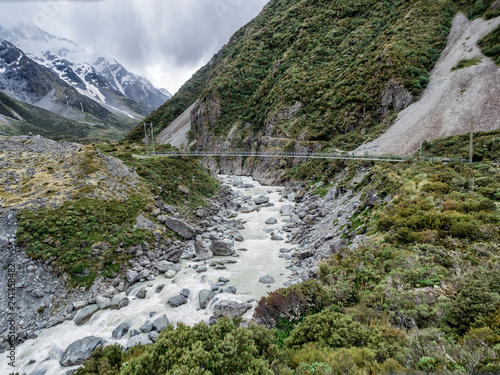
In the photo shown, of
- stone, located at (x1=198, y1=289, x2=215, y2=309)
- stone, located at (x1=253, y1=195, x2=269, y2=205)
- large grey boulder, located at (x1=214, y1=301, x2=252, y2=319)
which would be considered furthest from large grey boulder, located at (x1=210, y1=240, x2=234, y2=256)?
stone, located at (x1=253, y1=195, x2=269, y2=205)

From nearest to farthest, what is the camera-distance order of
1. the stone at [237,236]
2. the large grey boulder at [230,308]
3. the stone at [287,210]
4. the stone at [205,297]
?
1. the large grey boulder at [230,308]
2. the stone at [205,297]
3. the stone at [237,236]
4. the stone at [287,210]

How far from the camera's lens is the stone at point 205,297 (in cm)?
1427

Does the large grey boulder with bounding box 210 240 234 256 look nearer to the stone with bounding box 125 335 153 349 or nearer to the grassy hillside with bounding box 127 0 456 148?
the stone with bounding box 125 335 153 349

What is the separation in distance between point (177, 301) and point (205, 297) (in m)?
1.77

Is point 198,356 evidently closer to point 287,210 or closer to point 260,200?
point 287,210

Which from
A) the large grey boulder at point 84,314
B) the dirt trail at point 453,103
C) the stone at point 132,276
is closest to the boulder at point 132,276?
the stone at point 132,276

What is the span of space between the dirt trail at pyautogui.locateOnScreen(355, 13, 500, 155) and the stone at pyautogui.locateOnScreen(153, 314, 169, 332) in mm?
35070

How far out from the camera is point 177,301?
14.6 meters

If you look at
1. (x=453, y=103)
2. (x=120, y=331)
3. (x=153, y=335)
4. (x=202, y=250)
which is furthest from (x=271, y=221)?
(x=453, y=103)

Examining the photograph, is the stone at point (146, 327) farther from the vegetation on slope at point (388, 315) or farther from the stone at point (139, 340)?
the vegetation on slope at point (388, 315)

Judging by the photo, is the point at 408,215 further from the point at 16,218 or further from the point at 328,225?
the point at 16,218

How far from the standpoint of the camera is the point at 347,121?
4819 cm

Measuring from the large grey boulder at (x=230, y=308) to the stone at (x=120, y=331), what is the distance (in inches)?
190

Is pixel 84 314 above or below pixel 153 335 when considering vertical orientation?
above
